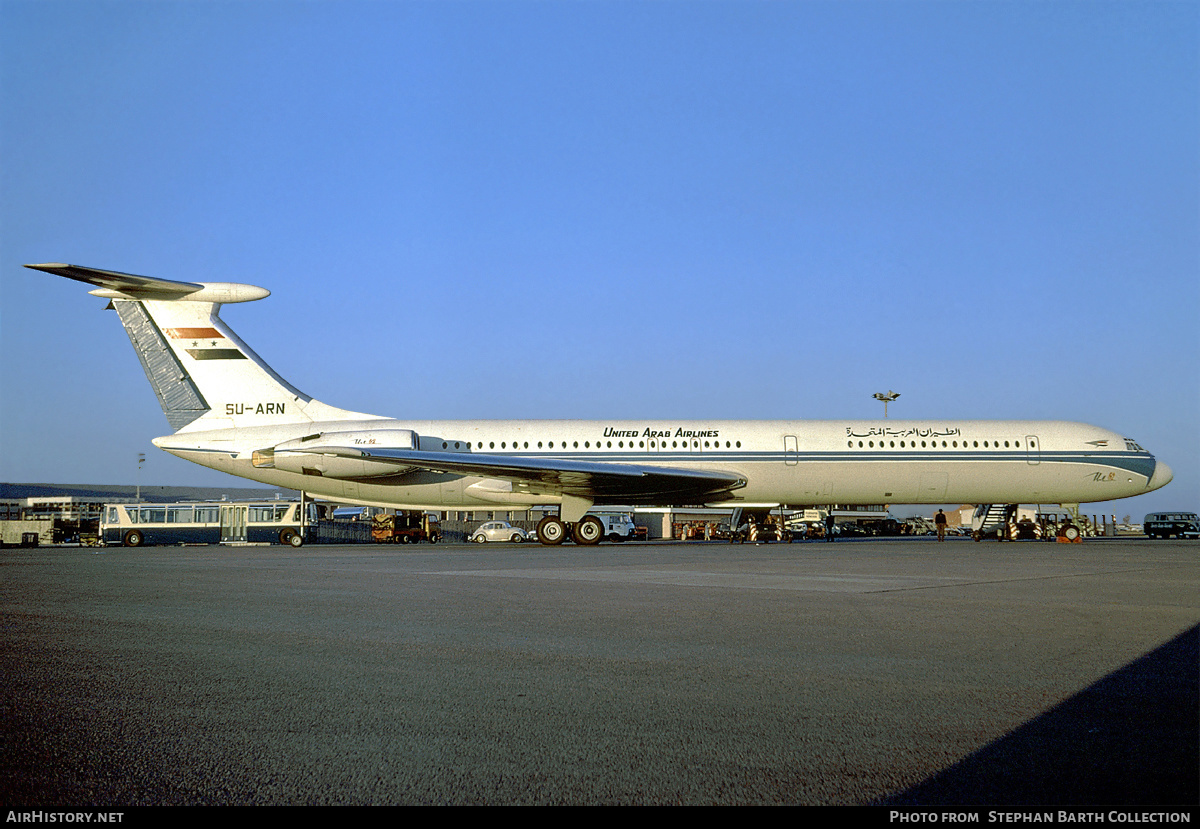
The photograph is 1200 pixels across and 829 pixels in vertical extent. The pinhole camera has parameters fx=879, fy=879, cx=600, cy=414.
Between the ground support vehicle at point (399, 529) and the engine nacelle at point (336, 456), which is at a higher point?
the engine nacelle at point (336, 456)

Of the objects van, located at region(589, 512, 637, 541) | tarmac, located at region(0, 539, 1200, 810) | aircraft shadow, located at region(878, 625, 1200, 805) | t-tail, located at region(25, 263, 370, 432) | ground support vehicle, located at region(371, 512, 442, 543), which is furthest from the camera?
van, located at region(589, 512, 637, 541)

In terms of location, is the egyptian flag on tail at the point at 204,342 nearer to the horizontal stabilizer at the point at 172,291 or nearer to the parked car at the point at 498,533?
the horizontal stabilizer at the point at 172,291

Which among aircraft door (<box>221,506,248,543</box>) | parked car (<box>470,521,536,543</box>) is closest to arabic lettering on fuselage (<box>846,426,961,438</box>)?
parked car (<box>470,521,536,543</box>)

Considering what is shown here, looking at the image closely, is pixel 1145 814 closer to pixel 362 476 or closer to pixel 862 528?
pixel 362 476

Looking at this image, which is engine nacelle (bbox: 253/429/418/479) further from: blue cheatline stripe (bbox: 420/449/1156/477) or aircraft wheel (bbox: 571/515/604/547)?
aircraft wheel (bbox: 571/515/604/547)

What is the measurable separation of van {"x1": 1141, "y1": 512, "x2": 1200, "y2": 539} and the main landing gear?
85.9 feet

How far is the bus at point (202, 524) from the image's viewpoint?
108ft

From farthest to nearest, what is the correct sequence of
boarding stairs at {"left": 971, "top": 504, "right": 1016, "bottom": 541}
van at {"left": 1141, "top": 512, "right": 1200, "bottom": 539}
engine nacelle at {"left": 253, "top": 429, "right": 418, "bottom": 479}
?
van at {"left": 1141, "top": 512, "right": 1200, "bottom": 539}, boarding stairs at {"left": 971, "top": 504, "right": 1016, "bottom": 541}, engine nacelle at {"left": 253, "top": 429, "right": 418, "bottom": 479}

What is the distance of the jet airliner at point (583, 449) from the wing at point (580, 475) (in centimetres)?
11

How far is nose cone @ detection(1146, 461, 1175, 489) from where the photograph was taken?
27562mm

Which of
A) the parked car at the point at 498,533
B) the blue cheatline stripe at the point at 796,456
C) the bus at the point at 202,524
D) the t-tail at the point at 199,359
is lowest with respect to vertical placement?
the parked car at the point at 498,533

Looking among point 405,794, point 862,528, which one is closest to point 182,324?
point 405,794

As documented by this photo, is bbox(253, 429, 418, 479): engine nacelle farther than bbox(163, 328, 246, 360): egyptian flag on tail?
No

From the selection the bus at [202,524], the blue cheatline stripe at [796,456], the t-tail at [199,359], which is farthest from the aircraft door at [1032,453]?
the bus at [202,524]
